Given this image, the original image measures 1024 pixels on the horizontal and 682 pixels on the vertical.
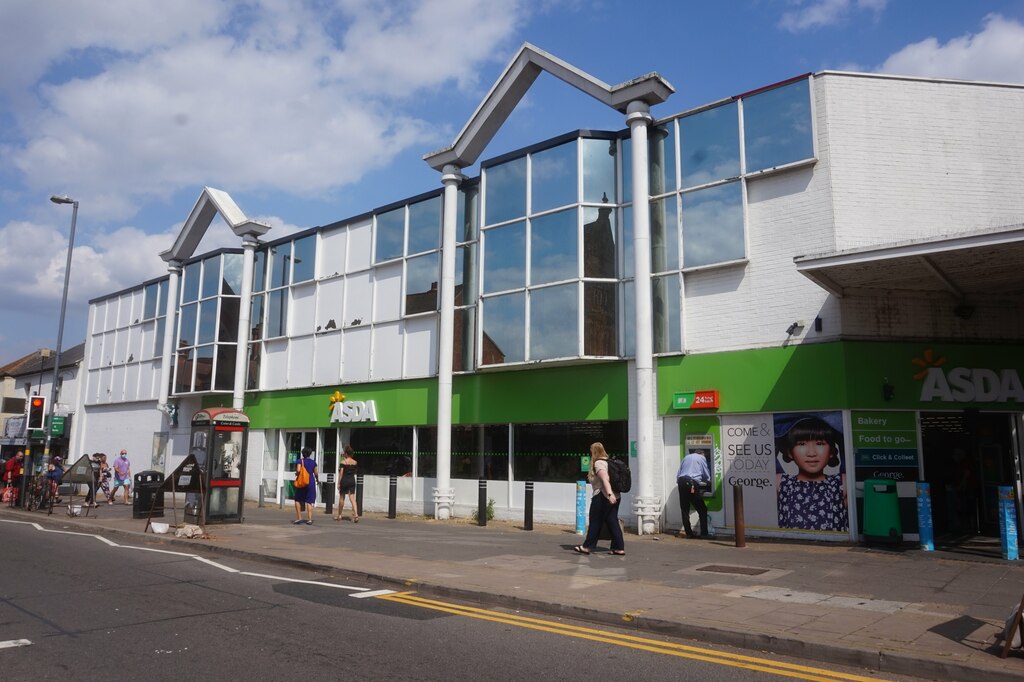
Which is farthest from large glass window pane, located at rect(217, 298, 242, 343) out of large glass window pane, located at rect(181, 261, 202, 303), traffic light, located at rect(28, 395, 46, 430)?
traffic light, located at rect(28, 395, 46, 430)

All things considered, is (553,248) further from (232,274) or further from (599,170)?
(232,274)

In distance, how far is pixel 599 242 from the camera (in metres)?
17.3

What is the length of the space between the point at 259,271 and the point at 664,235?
16.6 metres

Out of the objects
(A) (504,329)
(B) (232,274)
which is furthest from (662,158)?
(B) (232,274)

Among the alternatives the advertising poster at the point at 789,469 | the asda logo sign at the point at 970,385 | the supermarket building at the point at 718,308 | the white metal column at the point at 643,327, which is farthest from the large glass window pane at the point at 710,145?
the asda logo sign at the point at 970,385

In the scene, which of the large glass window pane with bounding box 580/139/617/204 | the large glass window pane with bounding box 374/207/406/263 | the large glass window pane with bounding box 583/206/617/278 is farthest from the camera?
the large glass window pane with bounding box 374/207/406/263

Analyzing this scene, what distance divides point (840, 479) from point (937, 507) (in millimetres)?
2300

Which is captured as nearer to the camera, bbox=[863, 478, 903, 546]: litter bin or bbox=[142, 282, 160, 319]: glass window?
bbox=[863, 478, 903, 546]: litter bin

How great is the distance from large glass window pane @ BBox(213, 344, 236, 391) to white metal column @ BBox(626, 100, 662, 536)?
55.4 feet

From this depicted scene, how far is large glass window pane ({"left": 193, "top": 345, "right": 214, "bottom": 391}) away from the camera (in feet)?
90.6

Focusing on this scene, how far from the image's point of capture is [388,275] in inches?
899

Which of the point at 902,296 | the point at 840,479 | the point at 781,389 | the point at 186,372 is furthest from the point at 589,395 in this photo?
the point at 186,372

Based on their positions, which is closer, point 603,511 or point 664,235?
point 603,511

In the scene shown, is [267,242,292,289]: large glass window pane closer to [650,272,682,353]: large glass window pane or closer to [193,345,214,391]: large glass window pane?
[193,345,214,391]: large glass window pane
